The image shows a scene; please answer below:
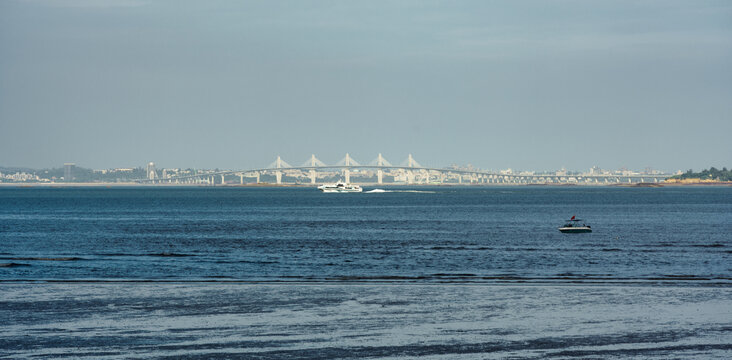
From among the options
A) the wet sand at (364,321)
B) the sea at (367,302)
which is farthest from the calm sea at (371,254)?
the wet sand at (364,321)

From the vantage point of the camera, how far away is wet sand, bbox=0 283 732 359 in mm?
11977

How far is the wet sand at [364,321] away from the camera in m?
12.0

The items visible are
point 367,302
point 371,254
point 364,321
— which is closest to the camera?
point 364,321

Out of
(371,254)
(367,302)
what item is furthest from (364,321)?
(371,254)

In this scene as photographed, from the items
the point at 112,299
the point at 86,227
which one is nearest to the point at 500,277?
the point at 112,299

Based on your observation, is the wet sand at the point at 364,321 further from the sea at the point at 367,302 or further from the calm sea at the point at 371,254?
the calm sea at the point at 371,254

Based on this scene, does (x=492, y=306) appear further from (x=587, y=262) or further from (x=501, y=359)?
(x=587, y=262)

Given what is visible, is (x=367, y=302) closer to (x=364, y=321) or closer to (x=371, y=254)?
(x=364, y=321)

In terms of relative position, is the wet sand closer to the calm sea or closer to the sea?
the sea

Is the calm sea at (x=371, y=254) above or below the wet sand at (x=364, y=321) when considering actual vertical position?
below

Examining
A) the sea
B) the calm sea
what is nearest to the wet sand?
the sea

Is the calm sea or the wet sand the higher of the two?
the wet sand

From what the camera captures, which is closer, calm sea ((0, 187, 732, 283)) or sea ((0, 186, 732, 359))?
sea ((0, 186, 732, 359))

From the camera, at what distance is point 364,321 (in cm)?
1454
